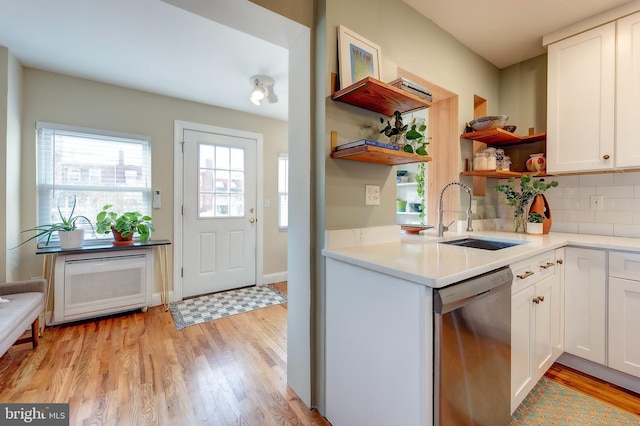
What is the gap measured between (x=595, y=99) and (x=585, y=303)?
139cm

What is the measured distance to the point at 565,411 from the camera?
1459mm

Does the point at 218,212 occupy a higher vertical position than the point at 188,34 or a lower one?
lower

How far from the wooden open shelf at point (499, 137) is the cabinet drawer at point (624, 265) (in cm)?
103

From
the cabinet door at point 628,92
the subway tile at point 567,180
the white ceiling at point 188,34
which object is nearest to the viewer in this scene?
the white ceiling at point 188,34

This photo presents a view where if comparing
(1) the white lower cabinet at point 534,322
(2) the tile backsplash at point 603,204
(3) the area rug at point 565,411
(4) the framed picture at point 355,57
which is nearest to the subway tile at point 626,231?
(2) the tile backsplash at point 603,204

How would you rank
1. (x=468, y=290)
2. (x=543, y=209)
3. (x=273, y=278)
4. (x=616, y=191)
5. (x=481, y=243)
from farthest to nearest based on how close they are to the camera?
(x=273, y=278), (x=543, y=209), (x=616, y=191), (x=481, y=243), (x=468, y=290)

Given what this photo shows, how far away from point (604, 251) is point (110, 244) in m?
3.88

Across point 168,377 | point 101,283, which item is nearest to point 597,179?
point 168,377

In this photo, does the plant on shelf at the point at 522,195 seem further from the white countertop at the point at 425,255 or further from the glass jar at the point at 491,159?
the white countertop at the point at 425,255

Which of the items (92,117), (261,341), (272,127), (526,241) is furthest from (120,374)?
(272,127)

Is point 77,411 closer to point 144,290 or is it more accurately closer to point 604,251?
point 144,290

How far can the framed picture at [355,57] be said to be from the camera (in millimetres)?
1410

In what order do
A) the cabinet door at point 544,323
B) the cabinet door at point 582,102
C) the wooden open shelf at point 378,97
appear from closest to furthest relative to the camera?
the wooden open shelf at point 378,97 < the cabinet door at point 544,323 < the cabinet door at point 582,102

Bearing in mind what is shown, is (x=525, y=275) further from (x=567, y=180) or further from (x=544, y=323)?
(x=567, y=180)
